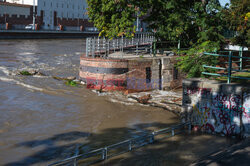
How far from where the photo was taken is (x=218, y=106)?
10.3 metres

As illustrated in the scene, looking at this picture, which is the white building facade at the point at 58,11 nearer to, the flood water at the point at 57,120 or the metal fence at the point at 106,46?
the metal fence at the point at 106,46

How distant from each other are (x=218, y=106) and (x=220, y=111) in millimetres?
151

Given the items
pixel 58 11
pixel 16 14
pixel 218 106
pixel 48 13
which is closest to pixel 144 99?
pixel 218 106

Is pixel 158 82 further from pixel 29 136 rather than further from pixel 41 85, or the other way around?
pixel 29 136

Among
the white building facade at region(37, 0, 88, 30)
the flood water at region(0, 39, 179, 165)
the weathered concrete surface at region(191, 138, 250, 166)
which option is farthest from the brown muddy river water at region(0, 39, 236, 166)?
the white building facade at region(37, 0, 88, 30)

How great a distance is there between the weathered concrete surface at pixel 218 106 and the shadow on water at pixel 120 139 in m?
0.49

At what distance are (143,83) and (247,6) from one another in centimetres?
1056

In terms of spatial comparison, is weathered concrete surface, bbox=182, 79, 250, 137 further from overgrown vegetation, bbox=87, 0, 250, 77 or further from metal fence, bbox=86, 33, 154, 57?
overgrown vegetation, bbox=87, 0, 250, 77

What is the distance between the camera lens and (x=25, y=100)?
54.1 ft

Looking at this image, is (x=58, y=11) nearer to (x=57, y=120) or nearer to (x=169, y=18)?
(x=169, y=18)

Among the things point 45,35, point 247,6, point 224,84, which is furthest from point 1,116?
point 45,35

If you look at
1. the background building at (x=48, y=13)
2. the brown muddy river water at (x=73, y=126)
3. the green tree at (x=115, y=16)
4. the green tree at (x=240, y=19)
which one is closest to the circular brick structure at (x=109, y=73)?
the brown muddy river water at (x=73, y=126)

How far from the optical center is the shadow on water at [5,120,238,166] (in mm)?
Answer: 8867

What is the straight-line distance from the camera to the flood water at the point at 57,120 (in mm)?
9961
